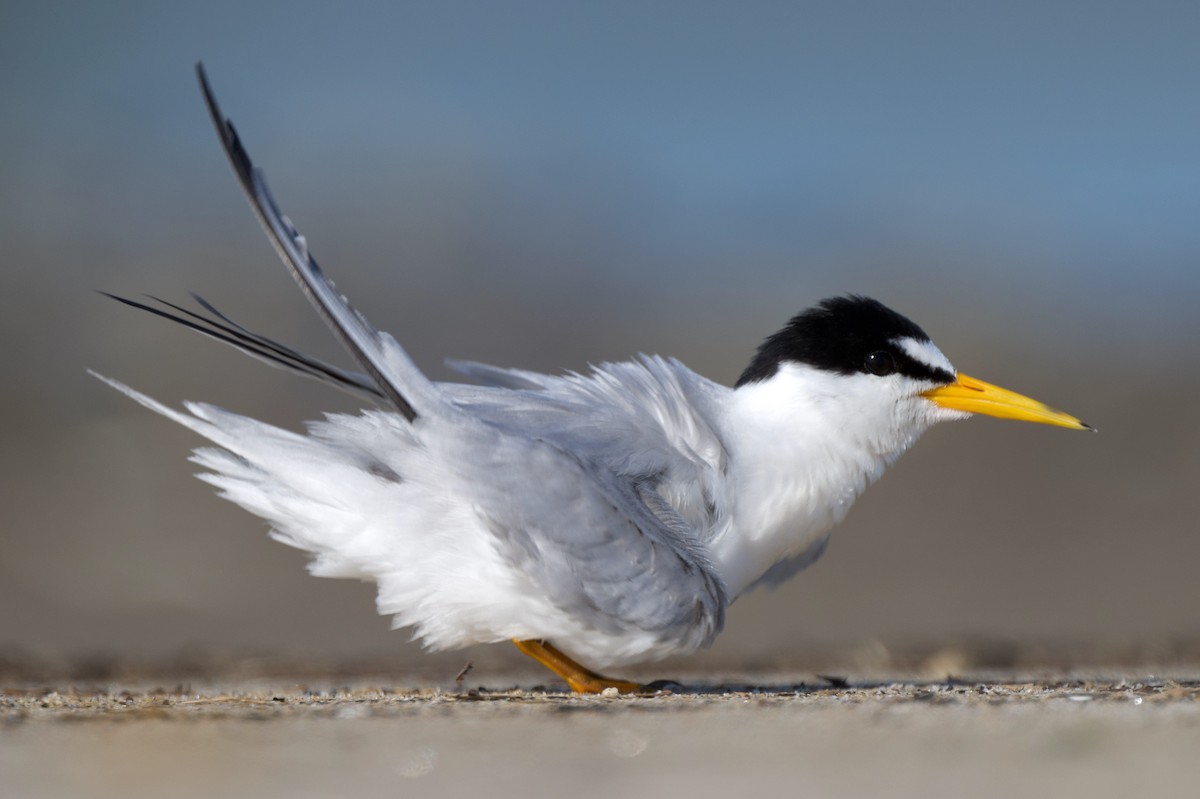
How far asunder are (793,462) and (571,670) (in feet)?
2.79

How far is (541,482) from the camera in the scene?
3.39m

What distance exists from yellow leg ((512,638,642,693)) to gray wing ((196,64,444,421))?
→ 735 millimetres

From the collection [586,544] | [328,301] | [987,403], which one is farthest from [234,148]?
[987,403]

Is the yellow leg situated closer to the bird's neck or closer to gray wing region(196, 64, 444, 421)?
the bird's neck

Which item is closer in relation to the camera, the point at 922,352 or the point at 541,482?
the point at 541,482

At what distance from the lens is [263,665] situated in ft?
16.6

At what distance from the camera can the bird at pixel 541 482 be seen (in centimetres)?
340

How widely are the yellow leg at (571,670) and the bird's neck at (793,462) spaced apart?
41cm

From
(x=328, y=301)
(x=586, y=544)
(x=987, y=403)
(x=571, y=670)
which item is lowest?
(x=571, y=670)

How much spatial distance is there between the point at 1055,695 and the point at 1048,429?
35.1 ft

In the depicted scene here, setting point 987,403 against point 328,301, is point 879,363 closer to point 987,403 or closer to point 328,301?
point 987,403

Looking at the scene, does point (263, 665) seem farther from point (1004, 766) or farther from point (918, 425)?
point (1004, 766)

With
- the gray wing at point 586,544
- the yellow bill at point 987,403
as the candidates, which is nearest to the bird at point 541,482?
the gray wing at point 586,544

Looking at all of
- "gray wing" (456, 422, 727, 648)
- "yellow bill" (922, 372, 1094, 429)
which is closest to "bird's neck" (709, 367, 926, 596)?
"yellow bill" (922, 372, 1094, 429)
